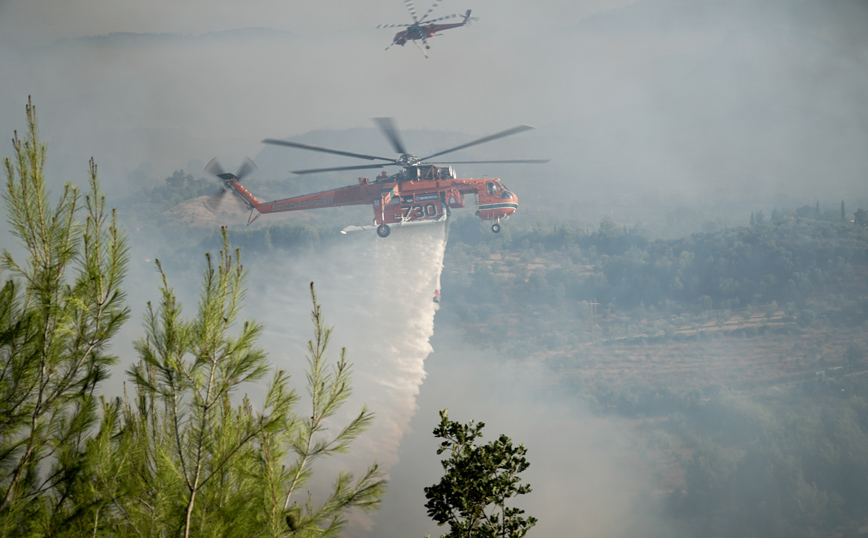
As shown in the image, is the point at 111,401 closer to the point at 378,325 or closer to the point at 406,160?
the point at 406,160

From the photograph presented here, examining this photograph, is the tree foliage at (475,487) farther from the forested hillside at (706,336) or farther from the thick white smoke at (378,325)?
the forested hillside at (706,336)

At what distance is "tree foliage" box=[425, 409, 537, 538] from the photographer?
7621 mm

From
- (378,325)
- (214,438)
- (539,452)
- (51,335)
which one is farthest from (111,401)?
(539,452)

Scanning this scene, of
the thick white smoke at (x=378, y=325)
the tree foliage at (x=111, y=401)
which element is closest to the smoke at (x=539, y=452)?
the thick white smoke at (x=378, y=325)

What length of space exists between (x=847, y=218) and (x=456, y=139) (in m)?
55.9

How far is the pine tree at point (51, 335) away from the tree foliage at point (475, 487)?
3.91 m

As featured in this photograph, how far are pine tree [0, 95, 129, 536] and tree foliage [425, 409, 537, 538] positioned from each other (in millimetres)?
3905

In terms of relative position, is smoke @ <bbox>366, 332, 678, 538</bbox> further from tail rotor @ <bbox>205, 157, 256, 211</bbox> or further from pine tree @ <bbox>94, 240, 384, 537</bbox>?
pine tree @ <bbox>94, 240, 384, 537</bbox>

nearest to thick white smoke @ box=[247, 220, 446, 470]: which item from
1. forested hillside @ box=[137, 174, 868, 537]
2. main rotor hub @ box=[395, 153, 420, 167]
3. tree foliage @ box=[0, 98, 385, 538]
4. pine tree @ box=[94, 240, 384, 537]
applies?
main rotor hub @ box=[395, 153, 420, 167]

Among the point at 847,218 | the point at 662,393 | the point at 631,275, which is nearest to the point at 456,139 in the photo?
the point at 631,275

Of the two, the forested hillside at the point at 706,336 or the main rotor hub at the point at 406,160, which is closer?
the main rotor hub at the point at 406,160

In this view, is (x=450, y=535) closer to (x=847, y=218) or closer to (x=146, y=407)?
(x=146, y=407)

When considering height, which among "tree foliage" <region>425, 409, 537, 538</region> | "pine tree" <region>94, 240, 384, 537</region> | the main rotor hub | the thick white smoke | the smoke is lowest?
the smoke

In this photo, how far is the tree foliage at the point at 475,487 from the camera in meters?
7.62
